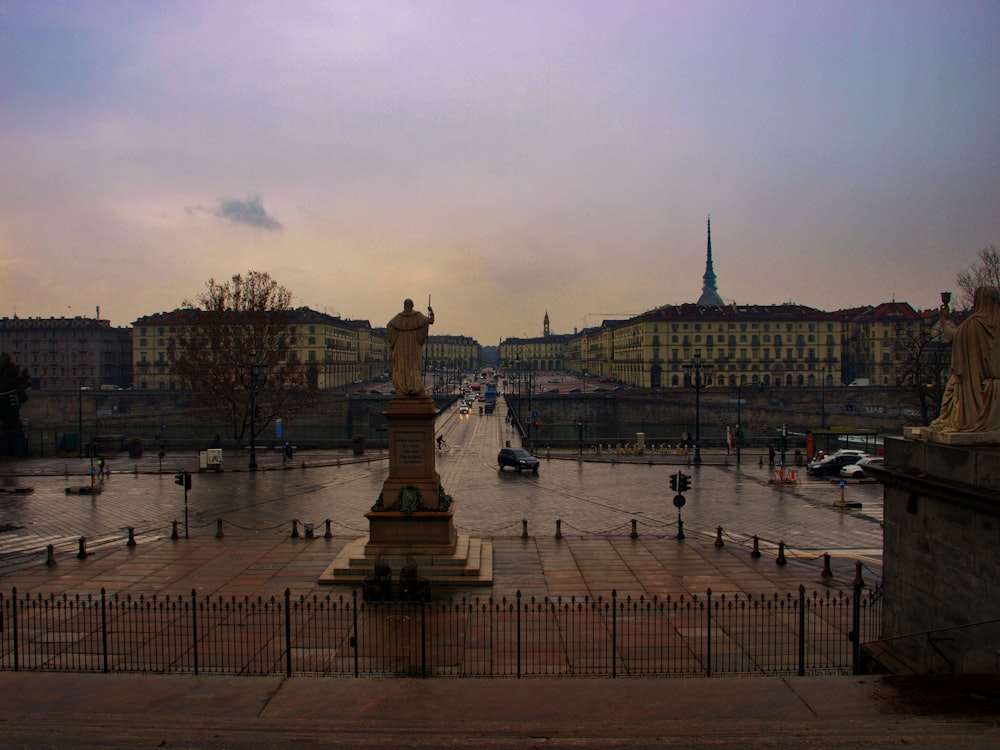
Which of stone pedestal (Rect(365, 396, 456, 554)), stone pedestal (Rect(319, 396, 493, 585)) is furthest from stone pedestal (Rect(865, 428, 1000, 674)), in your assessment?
stone pedestal (Rect(365, 396, 456, 554))

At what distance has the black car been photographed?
119ft

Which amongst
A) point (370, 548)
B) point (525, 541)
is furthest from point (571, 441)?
point (370, 548)

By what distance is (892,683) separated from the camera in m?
8.48

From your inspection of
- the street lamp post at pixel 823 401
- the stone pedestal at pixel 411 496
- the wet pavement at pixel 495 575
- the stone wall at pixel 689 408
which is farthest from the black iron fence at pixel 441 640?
the stone wall at pixel 689 408

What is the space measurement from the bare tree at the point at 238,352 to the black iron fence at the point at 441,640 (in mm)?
35983

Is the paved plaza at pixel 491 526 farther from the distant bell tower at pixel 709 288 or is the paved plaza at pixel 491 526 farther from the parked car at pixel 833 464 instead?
the distant bell tower at pixel 709 288

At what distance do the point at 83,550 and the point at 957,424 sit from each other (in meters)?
18.8

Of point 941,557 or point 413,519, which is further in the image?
point 413,519

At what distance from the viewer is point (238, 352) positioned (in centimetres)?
4928

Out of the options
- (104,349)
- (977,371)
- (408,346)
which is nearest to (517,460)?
(408,346)

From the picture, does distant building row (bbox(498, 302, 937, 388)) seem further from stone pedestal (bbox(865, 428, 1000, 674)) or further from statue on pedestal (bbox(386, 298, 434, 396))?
stone pedestal (bbox(865, 428, 1000, 674))

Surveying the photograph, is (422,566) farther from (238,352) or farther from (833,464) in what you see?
(238,352)

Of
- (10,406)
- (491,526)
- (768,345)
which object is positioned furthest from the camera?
(768,345)

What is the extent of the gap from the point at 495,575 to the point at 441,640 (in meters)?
4.29
